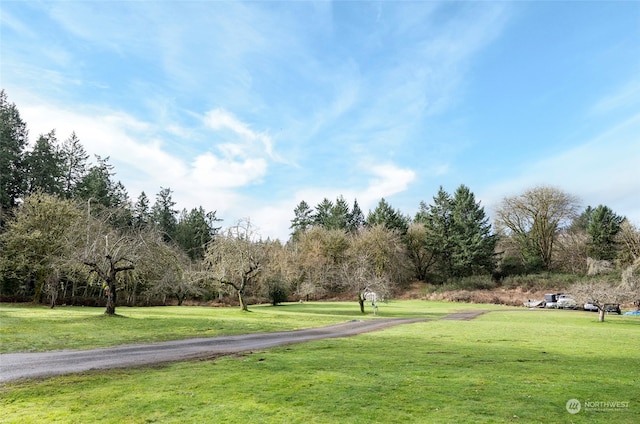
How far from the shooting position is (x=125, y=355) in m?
14.1

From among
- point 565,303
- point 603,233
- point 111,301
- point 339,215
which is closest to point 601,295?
point 565,303

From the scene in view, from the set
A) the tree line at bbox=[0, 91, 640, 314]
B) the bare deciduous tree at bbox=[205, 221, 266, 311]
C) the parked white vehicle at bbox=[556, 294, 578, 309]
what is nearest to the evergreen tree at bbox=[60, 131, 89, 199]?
the tree line at bbox=[0, 91, 640, 314]

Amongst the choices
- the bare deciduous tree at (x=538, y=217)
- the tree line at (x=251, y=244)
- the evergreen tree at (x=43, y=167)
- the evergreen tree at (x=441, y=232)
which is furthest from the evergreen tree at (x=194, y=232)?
the bare deciduous tree at (x=538, y=217)

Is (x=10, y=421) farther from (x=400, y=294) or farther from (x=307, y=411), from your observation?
(x=400, y=294)

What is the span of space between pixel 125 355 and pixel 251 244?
85.3ft

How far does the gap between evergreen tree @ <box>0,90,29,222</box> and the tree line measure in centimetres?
18

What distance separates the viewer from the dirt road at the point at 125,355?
37.6 ft

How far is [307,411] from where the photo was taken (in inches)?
293

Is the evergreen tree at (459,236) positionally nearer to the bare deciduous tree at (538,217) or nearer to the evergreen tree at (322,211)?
the bare deciduous tree at (538,217)

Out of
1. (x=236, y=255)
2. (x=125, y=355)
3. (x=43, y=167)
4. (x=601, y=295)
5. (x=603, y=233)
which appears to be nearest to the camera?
(x=125, y=355)

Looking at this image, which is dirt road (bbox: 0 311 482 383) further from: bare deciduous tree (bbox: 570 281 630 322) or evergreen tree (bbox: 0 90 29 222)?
evergreen tree (bbox: 0 90 29 222)

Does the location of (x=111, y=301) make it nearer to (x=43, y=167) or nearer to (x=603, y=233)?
(x=43, y=167)

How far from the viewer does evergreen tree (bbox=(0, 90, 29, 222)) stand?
5144 cm

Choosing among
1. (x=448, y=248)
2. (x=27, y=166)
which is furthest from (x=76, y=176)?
(x=448, y=248)
